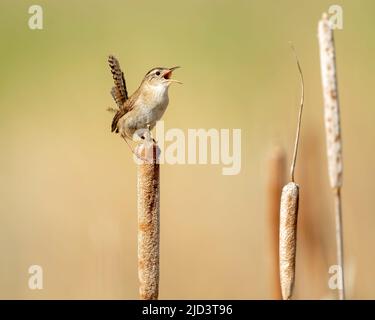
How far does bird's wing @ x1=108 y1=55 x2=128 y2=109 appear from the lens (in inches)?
181

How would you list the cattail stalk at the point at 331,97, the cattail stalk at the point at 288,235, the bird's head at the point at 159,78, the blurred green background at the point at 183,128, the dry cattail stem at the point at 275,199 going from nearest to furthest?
the cattail stalk at the point at 331,97 → the cattail stalk at the point at 288,235 → the dry cattail stem at the point at 275,199 → the blurred green background at the point at 183,128 → the bird's head at the point at 159,78

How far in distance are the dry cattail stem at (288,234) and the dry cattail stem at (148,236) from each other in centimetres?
44

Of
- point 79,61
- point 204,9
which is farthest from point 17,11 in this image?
point 204,9

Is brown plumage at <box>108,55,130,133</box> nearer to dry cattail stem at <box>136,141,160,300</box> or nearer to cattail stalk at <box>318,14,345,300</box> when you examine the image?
dry cattail stem at <box>136,141,160,300</box>

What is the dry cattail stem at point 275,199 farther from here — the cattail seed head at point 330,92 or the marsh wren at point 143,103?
the marsh wren at point 143,103

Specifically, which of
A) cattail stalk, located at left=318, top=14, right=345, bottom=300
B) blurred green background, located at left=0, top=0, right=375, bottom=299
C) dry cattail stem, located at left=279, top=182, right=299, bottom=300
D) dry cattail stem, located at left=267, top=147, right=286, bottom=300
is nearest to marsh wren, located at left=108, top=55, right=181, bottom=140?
blurred green background, located at left=0, top=0, right=375, bottom=299

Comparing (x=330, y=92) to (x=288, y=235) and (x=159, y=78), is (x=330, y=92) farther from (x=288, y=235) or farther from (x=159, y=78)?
Answer: (x=159, y=78)

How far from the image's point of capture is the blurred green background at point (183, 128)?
178 inches

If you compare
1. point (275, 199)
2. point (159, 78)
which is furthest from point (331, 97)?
point (159, 78)

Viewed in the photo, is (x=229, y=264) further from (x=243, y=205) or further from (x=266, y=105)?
(x=266, y=105)

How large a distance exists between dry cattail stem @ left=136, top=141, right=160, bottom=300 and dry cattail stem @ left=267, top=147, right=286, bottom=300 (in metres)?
0.53

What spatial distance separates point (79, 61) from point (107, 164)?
2.00 meters

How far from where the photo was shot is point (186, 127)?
7277 mm

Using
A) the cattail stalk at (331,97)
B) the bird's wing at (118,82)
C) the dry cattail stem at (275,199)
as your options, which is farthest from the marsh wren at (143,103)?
the cattail stalk at (331,97)
